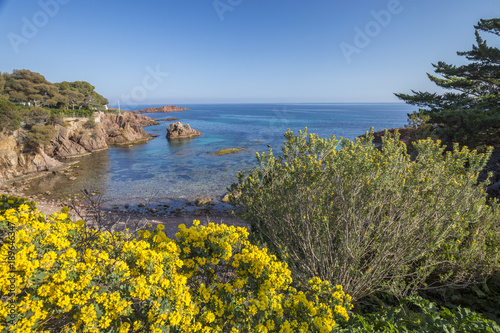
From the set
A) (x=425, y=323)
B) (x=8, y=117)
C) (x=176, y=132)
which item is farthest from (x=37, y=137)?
(x=425, y=323)

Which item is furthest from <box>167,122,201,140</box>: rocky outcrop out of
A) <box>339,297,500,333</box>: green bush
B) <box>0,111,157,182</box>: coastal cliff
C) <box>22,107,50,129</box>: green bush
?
<box>339,297,500,333</box>: green bush

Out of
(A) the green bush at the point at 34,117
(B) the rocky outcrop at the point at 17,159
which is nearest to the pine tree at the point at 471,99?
(B) the rocky outcrop at the point at 17,159

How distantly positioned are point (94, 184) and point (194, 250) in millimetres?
24599

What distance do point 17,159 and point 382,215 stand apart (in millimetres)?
34457

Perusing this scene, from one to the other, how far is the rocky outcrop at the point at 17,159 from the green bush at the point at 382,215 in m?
30.3

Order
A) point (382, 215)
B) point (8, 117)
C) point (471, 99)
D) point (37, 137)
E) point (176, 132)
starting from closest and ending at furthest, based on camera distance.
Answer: point (382, 215), point (471, 99), point (8, 117), point (37, 137), point (176, 132)

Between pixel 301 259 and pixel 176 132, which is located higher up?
pixel 176 132

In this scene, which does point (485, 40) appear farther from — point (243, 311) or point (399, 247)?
point (243, 311)

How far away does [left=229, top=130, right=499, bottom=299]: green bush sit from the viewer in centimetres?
487

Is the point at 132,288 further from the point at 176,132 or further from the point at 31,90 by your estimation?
the point at 31,90

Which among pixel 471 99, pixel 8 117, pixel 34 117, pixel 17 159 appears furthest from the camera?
pixel 34 117

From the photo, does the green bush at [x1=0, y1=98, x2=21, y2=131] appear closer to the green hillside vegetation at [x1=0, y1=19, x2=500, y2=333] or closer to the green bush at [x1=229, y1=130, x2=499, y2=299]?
the green hillside vegetation at [x1=0, y1=19, x2=500, y2=333]

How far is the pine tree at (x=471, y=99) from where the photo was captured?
12.7 m

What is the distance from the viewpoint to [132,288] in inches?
106
